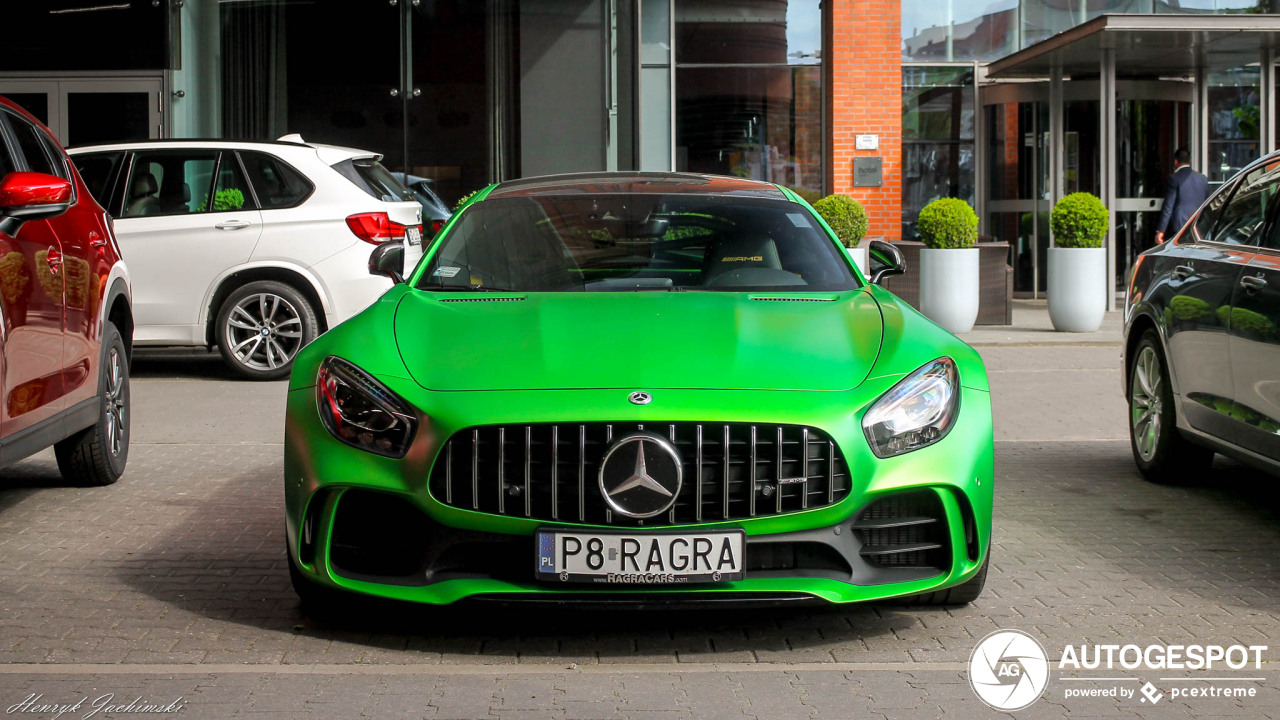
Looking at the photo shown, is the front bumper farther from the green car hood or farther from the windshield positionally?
the windshield

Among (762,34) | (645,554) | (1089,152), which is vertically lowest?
(645,554)

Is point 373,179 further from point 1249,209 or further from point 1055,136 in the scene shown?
point 1055,136

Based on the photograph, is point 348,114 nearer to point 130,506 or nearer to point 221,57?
point 221,57

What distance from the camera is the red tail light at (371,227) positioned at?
11.5 meters

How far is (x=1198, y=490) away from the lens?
7.00m

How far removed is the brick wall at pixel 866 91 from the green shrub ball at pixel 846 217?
1.87 meters

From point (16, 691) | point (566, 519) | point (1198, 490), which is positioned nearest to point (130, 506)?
point (16, 691)

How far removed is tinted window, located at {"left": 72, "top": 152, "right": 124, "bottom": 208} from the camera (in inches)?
465

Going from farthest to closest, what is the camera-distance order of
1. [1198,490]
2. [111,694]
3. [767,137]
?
1. [767,137]
2. [1198,490]
3. [111,694]

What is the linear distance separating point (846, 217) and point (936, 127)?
216 inches

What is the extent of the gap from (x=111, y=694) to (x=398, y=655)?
79 centimetres

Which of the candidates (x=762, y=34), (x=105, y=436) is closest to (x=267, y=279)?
(x=105, y=436)

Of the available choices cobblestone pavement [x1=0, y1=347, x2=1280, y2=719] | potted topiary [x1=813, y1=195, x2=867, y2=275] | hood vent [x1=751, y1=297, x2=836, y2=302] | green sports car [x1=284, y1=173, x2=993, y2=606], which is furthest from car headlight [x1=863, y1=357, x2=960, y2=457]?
potted topiary [x1=813, y1=195, x2=867, y2=275]

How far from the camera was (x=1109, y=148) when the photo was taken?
19219 millimetres
